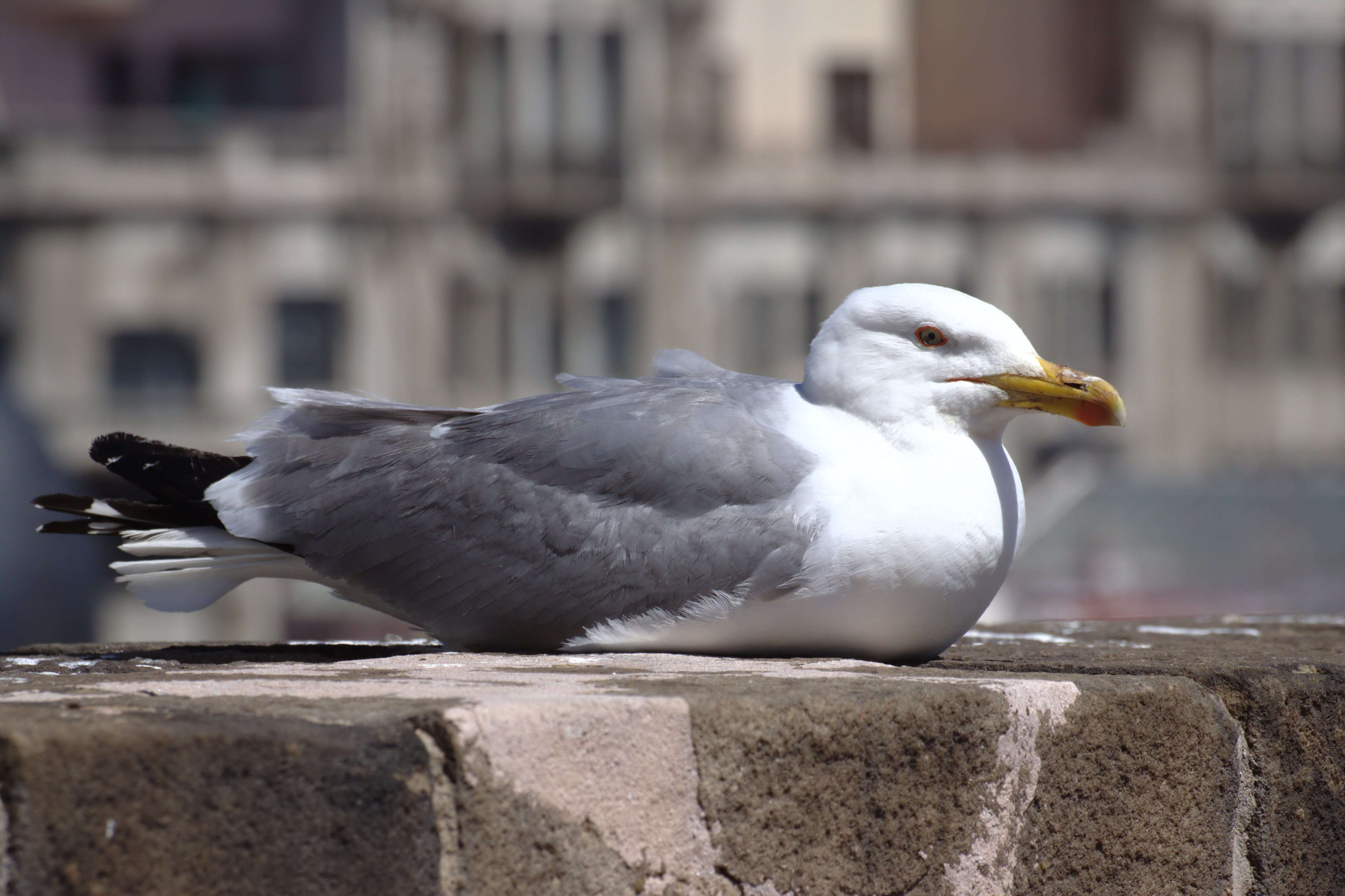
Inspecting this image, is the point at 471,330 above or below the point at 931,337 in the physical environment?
below

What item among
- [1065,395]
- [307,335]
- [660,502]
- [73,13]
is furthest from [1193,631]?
[73,13]

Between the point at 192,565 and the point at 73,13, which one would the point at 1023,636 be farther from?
the point at 73,13

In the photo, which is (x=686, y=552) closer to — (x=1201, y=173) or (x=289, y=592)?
(x=289, y=592)

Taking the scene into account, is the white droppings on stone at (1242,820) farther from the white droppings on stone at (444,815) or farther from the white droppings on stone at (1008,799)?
the white droppings on stone at (444,815)

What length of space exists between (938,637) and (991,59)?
1930 cm

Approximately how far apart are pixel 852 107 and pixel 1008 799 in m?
19.0

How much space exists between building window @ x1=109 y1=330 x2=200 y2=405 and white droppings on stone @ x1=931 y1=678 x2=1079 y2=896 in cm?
1806

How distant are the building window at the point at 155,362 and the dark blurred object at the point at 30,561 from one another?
6.44 metres

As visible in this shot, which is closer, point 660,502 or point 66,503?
point 660,502

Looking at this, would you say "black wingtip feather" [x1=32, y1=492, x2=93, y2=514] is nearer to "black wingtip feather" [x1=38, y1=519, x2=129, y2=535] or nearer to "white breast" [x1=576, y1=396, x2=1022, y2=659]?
"black wingtip feather" [x1=38, y1=519, x2=129, y2=535]

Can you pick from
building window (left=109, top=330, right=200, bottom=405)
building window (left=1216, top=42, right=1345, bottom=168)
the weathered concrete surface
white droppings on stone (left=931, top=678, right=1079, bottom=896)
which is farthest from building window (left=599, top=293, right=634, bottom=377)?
white droppings on stone (left=931, top=678, right=1079, bottom=896)

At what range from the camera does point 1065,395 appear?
8.98 ft

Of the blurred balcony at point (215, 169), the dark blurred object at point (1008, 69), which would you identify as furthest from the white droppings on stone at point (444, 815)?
the dark blurred object at point (1008, 69)

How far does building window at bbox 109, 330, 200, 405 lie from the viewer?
19.2 meters
